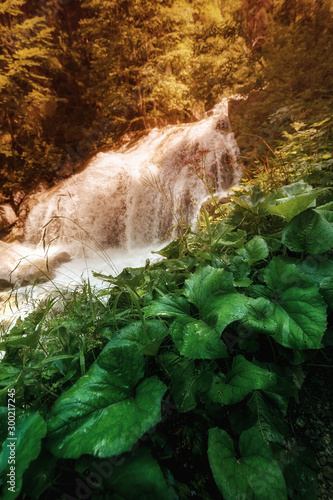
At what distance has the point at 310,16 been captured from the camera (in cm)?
390

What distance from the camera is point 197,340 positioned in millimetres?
644

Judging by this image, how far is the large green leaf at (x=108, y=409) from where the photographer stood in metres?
0.50

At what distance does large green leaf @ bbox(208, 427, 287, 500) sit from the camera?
46 cm

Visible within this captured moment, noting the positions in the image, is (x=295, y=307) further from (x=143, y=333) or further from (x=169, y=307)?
(x=143, y=333)

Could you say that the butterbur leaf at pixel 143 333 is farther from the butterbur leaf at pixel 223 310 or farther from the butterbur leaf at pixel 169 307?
the butterbur leaf at pixel 223 310

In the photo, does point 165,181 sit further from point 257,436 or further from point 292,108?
point 257,436

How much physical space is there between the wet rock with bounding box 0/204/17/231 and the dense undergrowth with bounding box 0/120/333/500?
693cm

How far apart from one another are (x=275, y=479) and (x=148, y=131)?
29.3 feet

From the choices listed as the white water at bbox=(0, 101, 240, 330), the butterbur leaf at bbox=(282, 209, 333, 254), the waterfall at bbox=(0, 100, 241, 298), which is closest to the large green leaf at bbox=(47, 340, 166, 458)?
the butterbur leaf at bbox=(282, 209, 333, 254)

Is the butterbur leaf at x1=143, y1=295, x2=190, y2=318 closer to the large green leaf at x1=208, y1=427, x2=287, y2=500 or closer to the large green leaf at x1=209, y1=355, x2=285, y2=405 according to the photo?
the large green leaf at x1=209, y1=355, x2=285, y2=405

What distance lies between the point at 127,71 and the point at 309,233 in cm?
909

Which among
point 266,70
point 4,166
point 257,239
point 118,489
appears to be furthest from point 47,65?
point 118,489

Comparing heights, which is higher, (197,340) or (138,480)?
(197,340)

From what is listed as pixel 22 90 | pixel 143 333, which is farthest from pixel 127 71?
pixel 143 333
